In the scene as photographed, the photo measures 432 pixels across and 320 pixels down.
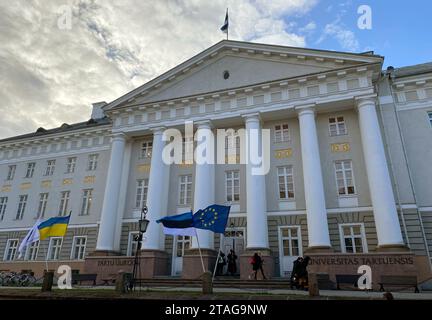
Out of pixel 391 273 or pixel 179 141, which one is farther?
pixel 179 141

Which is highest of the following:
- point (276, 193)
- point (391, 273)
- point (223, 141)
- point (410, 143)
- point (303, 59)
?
point (303, 59)

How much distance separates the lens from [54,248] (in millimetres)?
26797

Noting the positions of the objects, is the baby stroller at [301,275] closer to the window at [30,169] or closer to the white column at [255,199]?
the white column at [255,199]

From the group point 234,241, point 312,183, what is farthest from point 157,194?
point 312,183

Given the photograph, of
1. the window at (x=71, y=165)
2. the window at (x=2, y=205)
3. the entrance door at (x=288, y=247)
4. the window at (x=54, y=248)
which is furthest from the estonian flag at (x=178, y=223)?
the window at (x=2, y=205)

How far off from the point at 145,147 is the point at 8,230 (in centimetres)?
1500

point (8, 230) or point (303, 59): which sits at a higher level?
point (303, 59)

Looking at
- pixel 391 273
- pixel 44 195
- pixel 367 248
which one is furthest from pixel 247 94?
pixel 44 195

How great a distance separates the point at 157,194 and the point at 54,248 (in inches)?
434

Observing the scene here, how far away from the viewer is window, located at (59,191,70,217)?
91.0 ft

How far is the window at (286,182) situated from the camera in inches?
848

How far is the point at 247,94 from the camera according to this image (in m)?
23.3

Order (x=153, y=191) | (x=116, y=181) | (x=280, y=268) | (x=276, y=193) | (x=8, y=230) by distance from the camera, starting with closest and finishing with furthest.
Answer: (x=280, y=268)
(x=276, y=193)
(x=153, y=191)
(x=116, y=181)
(x=8, y=230)

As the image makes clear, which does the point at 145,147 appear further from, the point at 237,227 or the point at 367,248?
the point at 367,248
